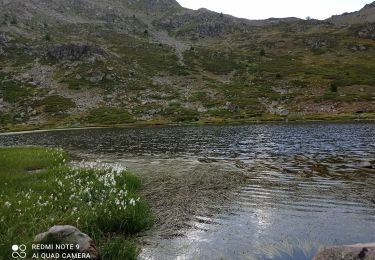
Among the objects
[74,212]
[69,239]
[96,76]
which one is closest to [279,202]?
[74,212]

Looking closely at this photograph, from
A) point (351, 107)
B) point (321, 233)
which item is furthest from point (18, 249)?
point (351, 107)

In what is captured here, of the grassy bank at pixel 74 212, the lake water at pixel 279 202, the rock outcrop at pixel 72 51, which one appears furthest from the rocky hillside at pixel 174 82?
the grassy bank at pixel 74 212

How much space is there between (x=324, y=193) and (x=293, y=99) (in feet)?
308

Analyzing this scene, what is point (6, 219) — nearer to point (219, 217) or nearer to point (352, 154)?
point (219, 217)

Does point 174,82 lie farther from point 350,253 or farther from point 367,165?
point 350,253

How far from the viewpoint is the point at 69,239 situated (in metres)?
11.8

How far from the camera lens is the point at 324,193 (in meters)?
21.9

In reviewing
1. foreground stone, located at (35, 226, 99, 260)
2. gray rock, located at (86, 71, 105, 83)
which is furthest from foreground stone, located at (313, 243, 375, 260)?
gray rock, located at (86, 71, 105, 83)

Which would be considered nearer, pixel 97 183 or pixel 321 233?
pixel 321 233

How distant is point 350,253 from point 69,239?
7.76 metres

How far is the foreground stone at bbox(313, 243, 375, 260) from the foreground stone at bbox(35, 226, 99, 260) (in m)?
6.41

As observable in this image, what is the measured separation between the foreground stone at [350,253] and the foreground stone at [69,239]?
6.41 metres

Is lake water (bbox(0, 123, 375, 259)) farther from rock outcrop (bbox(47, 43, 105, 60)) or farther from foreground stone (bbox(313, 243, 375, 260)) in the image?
→ rock outcrop (bbox(47, 43, 105, 60))

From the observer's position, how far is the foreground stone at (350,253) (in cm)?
1047
